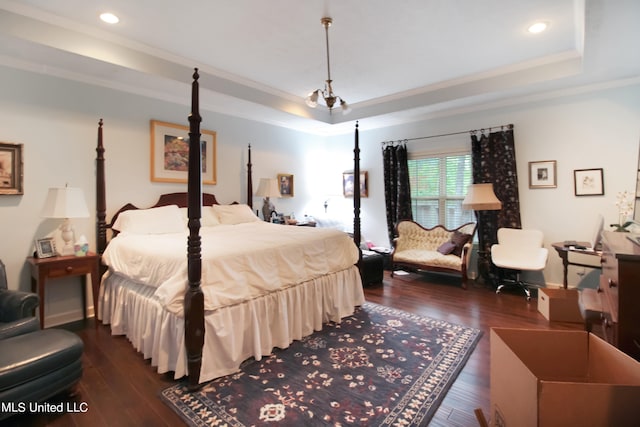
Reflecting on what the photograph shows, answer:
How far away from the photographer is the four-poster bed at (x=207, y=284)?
210 cm

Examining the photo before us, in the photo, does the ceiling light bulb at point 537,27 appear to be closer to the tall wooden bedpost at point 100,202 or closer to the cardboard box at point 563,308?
the cardboard box at point 563,308

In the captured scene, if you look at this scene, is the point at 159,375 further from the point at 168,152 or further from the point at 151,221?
the point at 168,152

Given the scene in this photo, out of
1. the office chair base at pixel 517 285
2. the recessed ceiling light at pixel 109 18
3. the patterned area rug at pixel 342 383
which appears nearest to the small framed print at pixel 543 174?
the office chair base at pixel 517 285

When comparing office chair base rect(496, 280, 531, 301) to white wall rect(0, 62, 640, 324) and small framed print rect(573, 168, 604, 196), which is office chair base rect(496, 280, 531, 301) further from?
small framed print rect(573, 168, 604, 196)

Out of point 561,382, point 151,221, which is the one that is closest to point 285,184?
point 151,221

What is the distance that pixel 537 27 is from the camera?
9.33 ft

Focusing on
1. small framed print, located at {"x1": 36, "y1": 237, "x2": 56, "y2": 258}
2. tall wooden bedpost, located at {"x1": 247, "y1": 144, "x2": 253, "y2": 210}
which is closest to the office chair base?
tall wooden bedpost, located at {"x1": 247, "y1": 144, "x2": 253, "y2": 210}

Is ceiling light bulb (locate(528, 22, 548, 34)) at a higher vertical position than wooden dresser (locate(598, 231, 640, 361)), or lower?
higher

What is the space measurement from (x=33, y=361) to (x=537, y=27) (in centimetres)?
444

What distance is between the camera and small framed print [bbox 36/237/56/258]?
288 cm

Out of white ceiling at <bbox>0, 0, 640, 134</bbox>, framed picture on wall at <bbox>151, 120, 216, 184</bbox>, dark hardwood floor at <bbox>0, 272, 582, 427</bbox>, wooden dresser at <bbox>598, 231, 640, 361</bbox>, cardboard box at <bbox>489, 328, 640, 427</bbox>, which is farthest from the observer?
framed picture on wall at <bbox>151, 120, 216, 184</bbox>

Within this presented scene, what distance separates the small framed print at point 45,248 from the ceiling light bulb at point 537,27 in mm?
4804

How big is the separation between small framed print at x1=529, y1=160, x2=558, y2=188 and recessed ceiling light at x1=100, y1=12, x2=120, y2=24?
4943 millimetres

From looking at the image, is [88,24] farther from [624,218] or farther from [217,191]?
[624,218]
